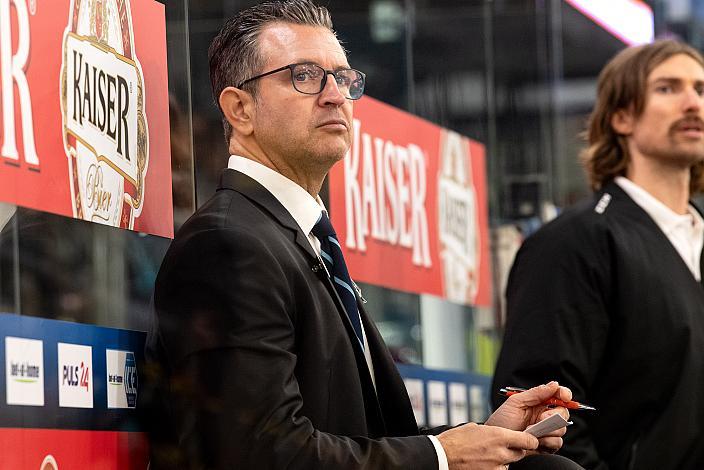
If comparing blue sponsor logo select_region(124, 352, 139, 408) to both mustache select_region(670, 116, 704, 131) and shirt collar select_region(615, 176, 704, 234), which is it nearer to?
shirt collar select_region(615, 176, 704, 234)

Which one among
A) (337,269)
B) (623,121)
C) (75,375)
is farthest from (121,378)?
(623,121)

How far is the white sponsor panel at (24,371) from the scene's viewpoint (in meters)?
2.40

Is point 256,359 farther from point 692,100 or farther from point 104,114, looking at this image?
point 692,100

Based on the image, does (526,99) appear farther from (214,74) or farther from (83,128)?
(83,128)

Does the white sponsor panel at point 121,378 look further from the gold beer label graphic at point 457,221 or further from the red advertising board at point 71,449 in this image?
the gold beer label graphic at point 457,221

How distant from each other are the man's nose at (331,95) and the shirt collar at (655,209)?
1325 millimetres

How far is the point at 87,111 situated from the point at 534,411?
1.03 m

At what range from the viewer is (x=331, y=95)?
2879 millimetres

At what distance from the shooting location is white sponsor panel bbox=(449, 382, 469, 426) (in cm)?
496

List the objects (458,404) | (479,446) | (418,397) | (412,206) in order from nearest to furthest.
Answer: (479,446) < (418,397) < (412,206) < (458,404)

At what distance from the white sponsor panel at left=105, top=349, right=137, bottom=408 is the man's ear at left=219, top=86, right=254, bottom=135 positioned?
1.64ft

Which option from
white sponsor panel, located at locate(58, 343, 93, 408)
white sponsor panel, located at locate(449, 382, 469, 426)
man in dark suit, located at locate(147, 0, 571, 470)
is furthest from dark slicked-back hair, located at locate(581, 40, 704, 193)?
white sponsor panel, located at locate(58, 343, 93, 408)

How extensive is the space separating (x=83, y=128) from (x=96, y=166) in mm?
86

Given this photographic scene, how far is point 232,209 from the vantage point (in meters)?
2.63
